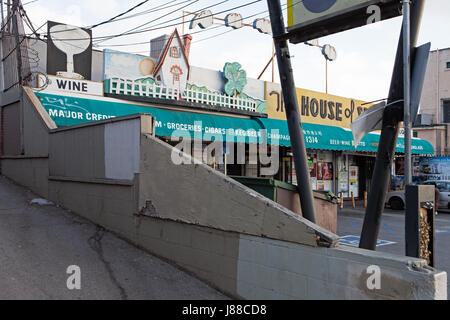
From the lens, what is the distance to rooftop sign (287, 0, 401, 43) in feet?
Answer: 18.7

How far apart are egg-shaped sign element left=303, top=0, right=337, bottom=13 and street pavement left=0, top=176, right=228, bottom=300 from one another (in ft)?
15.0

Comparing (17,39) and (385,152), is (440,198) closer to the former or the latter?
(385,152)

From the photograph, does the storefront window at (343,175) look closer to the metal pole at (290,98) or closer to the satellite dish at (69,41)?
the satellite dish at (69,41)

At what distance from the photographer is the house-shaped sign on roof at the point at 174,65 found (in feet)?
43.3

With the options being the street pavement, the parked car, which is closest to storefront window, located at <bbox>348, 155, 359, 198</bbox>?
the parked car

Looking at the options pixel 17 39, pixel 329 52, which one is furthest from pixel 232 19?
pixel 17 39

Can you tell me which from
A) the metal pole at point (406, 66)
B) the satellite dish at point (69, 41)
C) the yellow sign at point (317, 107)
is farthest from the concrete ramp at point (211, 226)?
the yellow sign at point (317, 107)

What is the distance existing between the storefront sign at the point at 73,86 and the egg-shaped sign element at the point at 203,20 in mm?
4404

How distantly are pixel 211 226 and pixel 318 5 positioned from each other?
3902mm

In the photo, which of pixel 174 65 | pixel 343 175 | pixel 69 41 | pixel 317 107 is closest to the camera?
pixel 69 41

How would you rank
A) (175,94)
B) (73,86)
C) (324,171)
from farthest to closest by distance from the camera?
(324,171) → (175,94) → (73,86)

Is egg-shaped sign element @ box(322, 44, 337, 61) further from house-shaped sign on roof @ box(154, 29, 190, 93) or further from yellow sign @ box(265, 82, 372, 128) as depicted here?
house-shaped sign on roof @ box(154, 29, 190, 93)

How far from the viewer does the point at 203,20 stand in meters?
14.3

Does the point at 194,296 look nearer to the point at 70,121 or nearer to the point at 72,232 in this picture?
the point at 72,232
